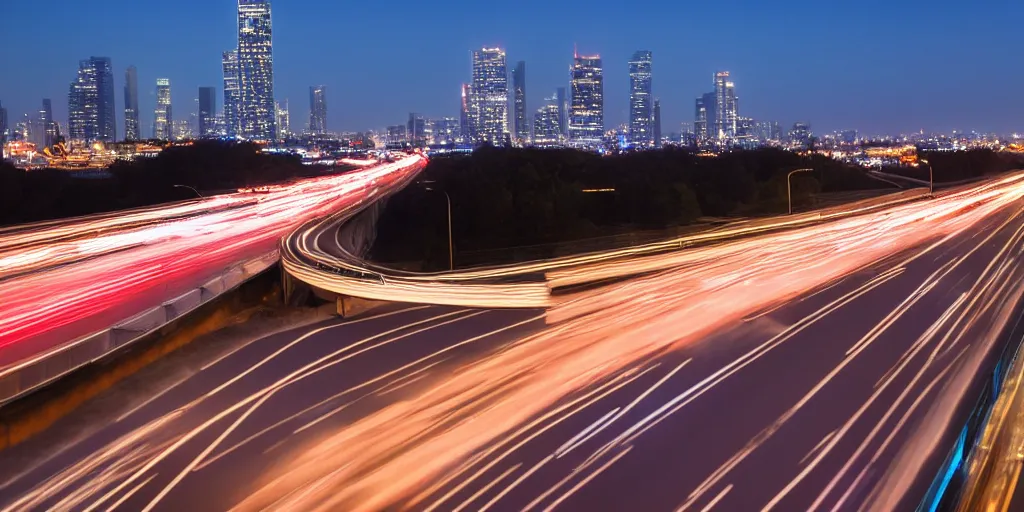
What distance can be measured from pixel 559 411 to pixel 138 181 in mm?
56220

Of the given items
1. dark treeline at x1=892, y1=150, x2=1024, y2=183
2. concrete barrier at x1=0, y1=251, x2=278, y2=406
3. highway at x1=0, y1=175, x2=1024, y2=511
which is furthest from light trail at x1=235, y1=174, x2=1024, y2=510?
dark treeline at x1=892, y1=150, x2=1024, y2=183

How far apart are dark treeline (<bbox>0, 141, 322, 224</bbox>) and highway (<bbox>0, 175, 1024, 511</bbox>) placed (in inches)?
1382

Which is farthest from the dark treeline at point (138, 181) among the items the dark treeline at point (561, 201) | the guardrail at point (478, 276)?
the guardrail at point (478, 276)

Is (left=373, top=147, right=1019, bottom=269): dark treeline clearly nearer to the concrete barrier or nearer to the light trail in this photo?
the light trail

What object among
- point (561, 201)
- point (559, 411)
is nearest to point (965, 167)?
point (561, 201)

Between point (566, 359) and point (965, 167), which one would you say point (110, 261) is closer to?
point (566, 359)

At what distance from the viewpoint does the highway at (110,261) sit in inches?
566

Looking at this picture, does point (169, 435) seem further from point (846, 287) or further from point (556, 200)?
point (556, 200)

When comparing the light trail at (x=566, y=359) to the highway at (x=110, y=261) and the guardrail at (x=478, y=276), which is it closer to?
the guardrail at (x=478, y=276)

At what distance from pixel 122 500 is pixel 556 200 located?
45869 mm

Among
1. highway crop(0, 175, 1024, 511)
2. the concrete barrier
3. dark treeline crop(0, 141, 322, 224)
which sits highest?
dark treeline crop(0, 141, 322, 224)

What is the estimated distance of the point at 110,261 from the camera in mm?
21578

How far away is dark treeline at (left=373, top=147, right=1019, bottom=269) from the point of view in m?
46.1

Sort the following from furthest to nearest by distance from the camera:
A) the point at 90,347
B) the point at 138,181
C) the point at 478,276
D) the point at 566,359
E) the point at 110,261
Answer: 1. the point at 138,181
2. the point at 110,261
3. the point at 478,276
4. the point at 566,359
5. the point at 90,347
